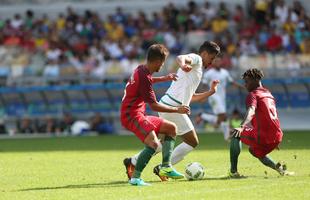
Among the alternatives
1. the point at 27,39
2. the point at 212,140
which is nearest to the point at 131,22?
the point at 27,39

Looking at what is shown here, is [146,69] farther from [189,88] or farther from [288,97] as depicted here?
[288,97]

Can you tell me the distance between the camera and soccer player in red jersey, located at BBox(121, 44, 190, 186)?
41.2 feet

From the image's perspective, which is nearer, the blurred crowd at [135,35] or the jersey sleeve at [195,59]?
the jersey sleeve at [195,59]

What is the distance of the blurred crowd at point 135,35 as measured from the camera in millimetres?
31766

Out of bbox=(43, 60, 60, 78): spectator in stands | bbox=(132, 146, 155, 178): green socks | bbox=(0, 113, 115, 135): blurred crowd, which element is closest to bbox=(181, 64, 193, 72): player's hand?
bbox=(132, 146, 155, 178): green socks

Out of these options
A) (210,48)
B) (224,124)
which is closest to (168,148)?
(210,48)

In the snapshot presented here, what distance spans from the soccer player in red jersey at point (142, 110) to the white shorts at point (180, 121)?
2.22ft

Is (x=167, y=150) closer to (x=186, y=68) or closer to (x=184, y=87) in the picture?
(x=184, y=87)

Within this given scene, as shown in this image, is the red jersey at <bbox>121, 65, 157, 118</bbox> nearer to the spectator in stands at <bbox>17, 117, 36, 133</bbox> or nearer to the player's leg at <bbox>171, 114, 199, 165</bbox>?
the player's leg at <bbox>171, 114, 199, 165</bbox>

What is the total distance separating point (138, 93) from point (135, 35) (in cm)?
A: 2221

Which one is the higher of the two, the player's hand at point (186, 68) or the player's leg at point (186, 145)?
the player's hand at point (186, 68)

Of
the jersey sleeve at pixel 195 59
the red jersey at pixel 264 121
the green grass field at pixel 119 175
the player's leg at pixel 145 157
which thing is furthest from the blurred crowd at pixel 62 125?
the player's leg at pixel 145 157

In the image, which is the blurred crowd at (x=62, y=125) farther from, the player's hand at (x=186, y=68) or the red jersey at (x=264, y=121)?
the player's hand at (x=186, y=68)

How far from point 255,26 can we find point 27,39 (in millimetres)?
9734
